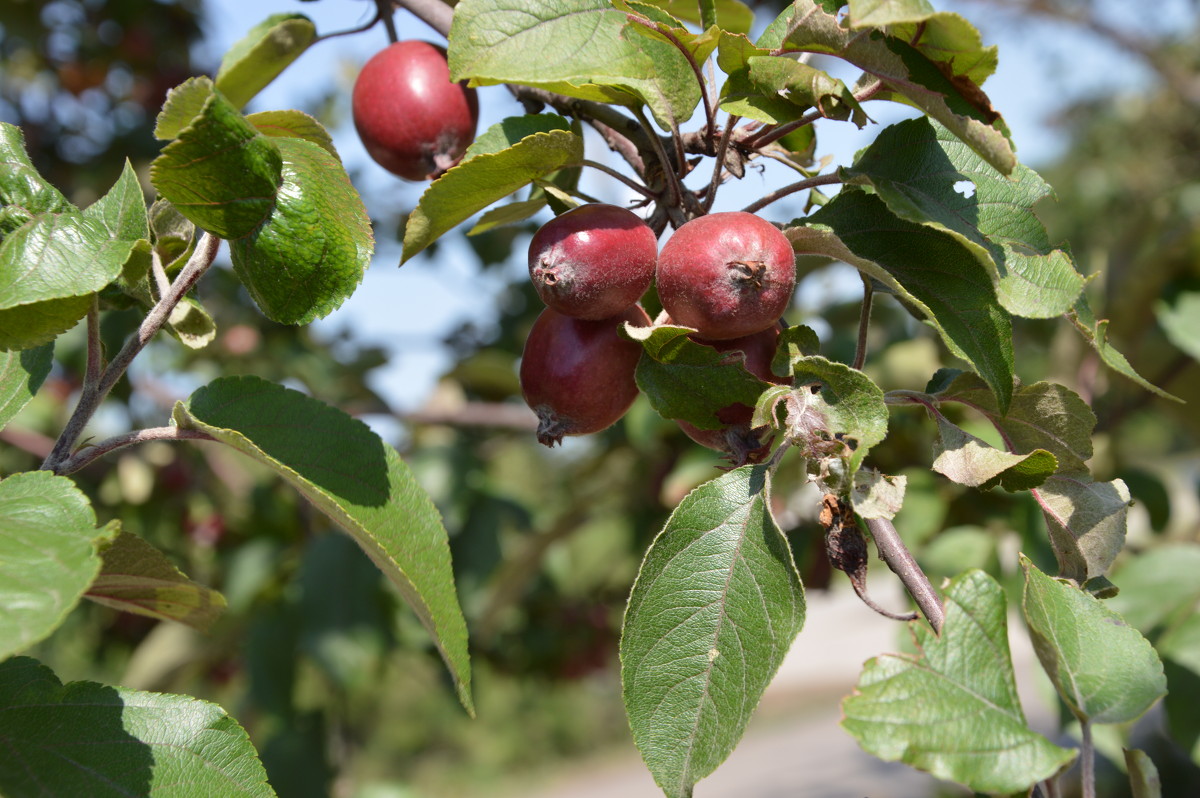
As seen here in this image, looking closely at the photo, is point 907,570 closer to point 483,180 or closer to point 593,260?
point 593,260

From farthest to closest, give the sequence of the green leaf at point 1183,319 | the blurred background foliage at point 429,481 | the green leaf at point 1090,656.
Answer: the blurred background foliage at point 429,481 < the green leaf at point 1183,319 < the green leaf at point 1090,656

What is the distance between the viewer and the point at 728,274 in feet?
2.21

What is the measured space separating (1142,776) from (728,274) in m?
0.45

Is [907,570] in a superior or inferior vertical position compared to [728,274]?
inferior

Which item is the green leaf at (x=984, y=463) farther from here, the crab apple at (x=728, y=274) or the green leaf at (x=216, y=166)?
the green leaf at (x=216, y=166)

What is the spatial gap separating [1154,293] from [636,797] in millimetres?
6439

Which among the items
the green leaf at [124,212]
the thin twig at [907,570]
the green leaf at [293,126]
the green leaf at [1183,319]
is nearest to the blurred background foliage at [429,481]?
the green leaf at [1183,319]

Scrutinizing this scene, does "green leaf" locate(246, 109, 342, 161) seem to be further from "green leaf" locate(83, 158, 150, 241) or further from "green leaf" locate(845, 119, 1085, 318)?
"green leaf" locate(845, 119, 1085, 318)

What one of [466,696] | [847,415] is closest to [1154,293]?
[847,415]

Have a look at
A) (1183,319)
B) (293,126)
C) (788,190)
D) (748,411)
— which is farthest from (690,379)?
(1183,319)

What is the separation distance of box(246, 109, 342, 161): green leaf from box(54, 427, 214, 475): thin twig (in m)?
0.25

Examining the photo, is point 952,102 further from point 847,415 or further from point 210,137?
point 210,137

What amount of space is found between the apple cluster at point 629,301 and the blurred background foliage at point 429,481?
93 centimetres

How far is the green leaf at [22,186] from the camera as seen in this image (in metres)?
0.68
